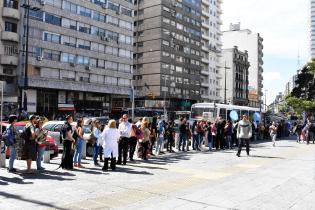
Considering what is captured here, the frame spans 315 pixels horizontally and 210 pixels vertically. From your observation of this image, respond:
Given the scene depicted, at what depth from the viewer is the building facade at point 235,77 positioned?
110 meters

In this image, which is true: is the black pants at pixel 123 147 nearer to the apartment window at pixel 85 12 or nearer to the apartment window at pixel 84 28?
the apartment window at pixel 84 28

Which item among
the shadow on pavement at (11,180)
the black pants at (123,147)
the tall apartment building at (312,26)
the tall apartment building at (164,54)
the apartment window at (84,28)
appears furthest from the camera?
the tall apartment building at (312,26)

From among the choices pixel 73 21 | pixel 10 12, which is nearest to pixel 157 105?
pixel 73 21

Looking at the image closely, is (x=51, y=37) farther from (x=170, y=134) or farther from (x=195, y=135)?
(x=170, y=134)

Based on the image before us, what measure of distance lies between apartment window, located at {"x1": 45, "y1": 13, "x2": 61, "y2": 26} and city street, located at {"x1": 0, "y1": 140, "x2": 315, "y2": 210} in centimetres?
4193

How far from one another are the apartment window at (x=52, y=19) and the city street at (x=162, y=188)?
4193 centimetres

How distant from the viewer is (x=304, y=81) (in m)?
71.2

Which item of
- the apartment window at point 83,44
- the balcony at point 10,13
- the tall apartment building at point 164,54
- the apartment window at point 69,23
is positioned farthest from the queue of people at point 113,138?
the tall apartment building at point 164,54

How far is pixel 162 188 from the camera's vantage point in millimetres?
9867

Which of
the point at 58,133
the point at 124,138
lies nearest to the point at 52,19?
the point at 58,133

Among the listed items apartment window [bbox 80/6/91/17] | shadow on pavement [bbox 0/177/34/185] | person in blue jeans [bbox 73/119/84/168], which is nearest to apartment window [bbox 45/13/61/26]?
apartment window [bbox 80/6/91/17]

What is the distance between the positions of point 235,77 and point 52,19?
68.9m

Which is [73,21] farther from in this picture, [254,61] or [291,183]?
[254,61]

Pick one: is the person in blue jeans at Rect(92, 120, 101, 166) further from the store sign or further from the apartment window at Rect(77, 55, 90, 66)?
the apartment window at Rect(77, 55, 90, 66)
